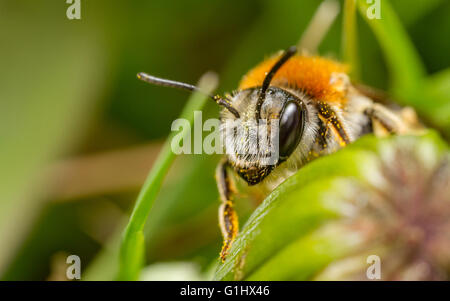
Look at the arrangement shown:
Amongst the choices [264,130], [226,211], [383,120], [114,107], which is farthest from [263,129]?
[114,107]

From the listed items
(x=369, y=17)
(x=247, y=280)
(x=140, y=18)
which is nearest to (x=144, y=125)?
(x=140, y=18)

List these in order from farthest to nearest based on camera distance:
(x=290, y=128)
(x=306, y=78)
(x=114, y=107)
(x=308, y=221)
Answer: (x=114, y=107) < (x=306, y=78) < (x=290, y=128) < (x=308, y=221)

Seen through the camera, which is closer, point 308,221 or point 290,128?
point 308,221

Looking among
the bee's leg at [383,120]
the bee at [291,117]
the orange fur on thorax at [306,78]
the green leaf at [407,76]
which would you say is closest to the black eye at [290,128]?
the bee at [291,117]

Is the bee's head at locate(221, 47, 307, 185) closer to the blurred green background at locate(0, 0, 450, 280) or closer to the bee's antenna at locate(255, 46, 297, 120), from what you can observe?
the bee's antenna at locate(255, 46, 297, 120)

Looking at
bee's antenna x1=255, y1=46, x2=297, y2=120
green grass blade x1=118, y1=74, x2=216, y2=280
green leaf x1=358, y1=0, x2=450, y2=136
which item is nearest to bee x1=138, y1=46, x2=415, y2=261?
bee's antenna x1=255, y1=46, x2=297, y2=120

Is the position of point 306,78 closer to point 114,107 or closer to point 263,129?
point 263,129
